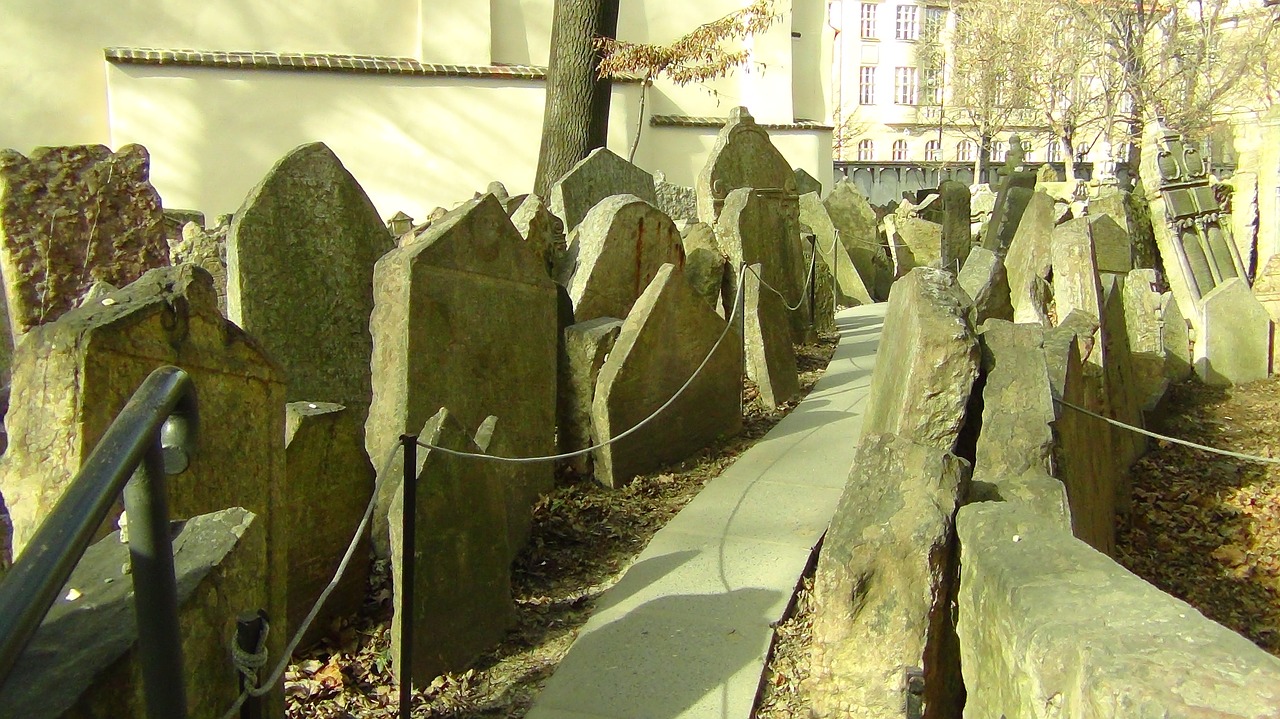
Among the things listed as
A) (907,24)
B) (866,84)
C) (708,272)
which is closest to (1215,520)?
(708,272)

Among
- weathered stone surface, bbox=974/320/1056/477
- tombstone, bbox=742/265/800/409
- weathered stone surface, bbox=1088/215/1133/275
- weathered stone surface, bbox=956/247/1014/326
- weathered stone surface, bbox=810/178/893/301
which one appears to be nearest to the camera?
weathered stone surface, bbox=974/320/1056/477

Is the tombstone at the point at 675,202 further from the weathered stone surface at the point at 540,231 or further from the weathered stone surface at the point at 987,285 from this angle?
the weathered stone surface at the point at 540,231

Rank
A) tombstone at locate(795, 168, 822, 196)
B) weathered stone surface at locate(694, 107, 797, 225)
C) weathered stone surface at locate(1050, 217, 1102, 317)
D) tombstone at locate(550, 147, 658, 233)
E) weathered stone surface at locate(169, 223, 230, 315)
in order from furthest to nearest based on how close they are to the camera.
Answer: tombstone at locate(795, 168, 822, 196) < weathered stone surface at locate(694, 107, 797, 225) < tombstone at locate(550, 147, 658, 233) < weathered stone surface at locate(169, 223, 230, 315) < weathered stone surface at locate(1050, 217, 1102, 317)

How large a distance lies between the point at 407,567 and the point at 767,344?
14.4ft

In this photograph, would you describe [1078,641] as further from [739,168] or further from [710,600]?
[739,168]

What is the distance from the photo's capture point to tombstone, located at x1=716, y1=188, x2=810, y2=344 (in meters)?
8.70

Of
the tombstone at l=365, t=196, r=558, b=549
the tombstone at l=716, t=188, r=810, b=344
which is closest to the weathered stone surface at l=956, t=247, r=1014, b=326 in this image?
the tombstone at l=716, t=188, r=810, b=344

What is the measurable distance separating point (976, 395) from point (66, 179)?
6.82 m

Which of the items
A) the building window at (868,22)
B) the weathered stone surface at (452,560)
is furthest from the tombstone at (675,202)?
the building window at (868,22)

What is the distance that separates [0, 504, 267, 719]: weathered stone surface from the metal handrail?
119 millimetres

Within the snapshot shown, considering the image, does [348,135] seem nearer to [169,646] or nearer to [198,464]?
[198,464]

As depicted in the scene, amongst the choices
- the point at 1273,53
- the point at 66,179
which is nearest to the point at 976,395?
the point at 66,179

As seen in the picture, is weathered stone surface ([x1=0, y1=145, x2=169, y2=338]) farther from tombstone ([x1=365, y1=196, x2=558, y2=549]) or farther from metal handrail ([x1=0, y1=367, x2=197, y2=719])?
metal handrail ([x1=0, y1=367, x2=197, y2=719])

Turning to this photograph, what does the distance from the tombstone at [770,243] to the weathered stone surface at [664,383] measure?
1.77 m
